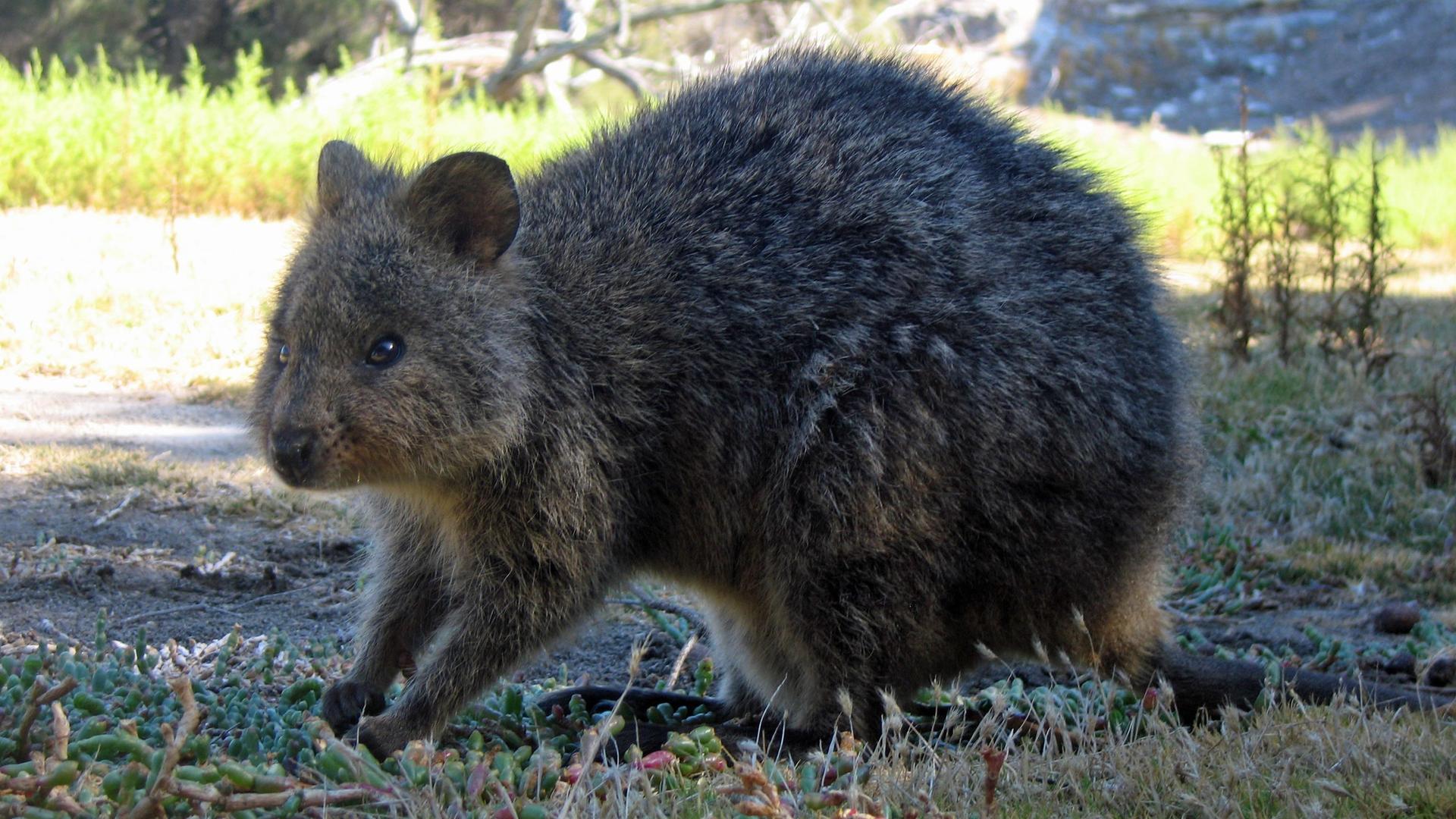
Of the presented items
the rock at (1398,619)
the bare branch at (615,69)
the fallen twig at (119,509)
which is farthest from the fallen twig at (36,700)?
the bare branch at (615,69)

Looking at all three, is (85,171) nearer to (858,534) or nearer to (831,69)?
(831,69)

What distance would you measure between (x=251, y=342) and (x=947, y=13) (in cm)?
1750

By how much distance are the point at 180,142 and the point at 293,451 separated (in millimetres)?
8447

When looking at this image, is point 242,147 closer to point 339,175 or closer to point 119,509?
point 119,509

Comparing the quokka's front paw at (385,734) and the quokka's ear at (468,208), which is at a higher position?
the quokka's ear at (468,208)

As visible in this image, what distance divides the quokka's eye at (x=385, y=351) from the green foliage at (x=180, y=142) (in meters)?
6.40

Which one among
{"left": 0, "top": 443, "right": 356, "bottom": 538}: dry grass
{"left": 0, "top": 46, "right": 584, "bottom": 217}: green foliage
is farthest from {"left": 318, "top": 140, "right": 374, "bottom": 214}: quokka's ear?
{"left": 0, "top": 46, "right": 584, "bottom": 217}: green foliage

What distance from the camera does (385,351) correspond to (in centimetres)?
337

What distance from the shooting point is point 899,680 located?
3.62 m

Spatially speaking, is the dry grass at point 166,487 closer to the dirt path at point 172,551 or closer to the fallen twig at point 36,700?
the dirt path at point 172,551

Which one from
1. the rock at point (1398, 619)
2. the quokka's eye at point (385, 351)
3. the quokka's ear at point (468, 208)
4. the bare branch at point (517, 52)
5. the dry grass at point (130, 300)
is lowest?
the rock at point (1398, 619)

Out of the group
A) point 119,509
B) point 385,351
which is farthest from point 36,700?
point 119,509

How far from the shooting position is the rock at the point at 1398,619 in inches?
181

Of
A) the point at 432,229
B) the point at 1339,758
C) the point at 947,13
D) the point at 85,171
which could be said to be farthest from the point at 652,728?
the point at 947,13
